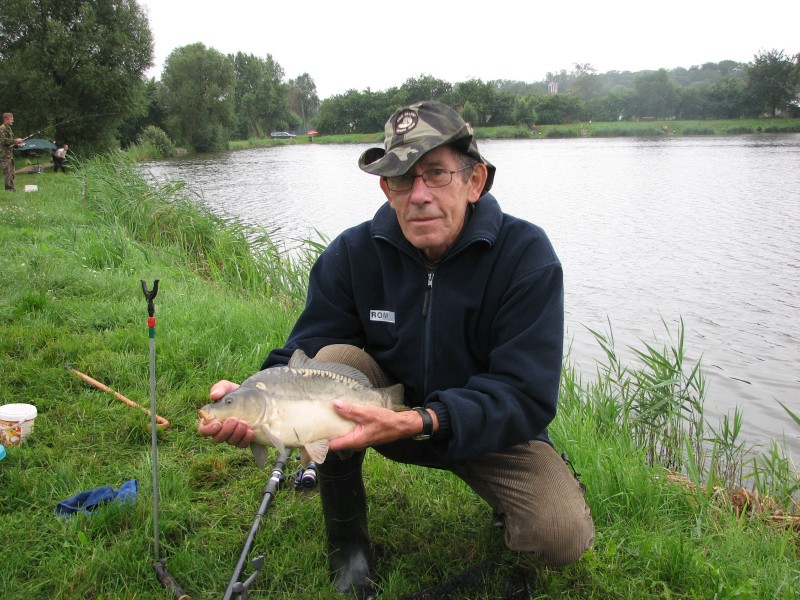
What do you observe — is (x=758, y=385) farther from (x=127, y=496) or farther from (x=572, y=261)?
(x=127, y=496)

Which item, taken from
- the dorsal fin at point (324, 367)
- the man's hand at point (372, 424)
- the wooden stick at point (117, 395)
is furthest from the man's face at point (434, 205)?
the wooden stick at point (117, 395)

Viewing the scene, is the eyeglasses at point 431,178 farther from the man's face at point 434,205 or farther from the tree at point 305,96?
the tree at point 305,96

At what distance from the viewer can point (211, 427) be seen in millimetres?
2088

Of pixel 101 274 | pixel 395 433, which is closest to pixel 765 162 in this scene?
pixel 101 274

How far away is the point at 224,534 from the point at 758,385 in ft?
19.3

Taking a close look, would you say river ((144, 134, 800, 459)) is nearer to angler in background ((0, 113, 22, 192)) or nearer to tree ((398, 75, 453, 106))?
angler in background ((0, 113, 22, 192))

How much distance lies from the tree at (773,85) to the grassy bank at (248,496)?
2781 inches

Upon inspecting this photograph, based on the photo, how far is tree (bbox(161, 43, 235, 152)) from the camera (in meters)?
54.4

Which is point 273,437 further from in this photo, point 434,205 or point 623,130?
point 623,130

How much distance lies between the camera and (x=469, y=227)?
241cm

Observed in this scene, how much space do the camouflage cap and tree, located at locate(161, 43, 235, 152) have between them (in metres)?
55.9

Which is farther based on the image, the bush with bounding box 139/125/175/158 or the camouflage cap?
the bush with bounding box 139/125/175/158

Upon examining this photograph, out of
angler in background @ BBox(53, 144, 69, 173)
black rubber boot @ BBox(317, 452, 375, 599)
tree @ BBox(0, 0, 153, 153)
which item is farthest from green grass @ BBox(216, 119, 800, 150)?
black rubber boot @ BBox(317, 452, 375, 599)

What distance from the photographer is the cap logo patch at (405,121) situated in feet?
7.75
